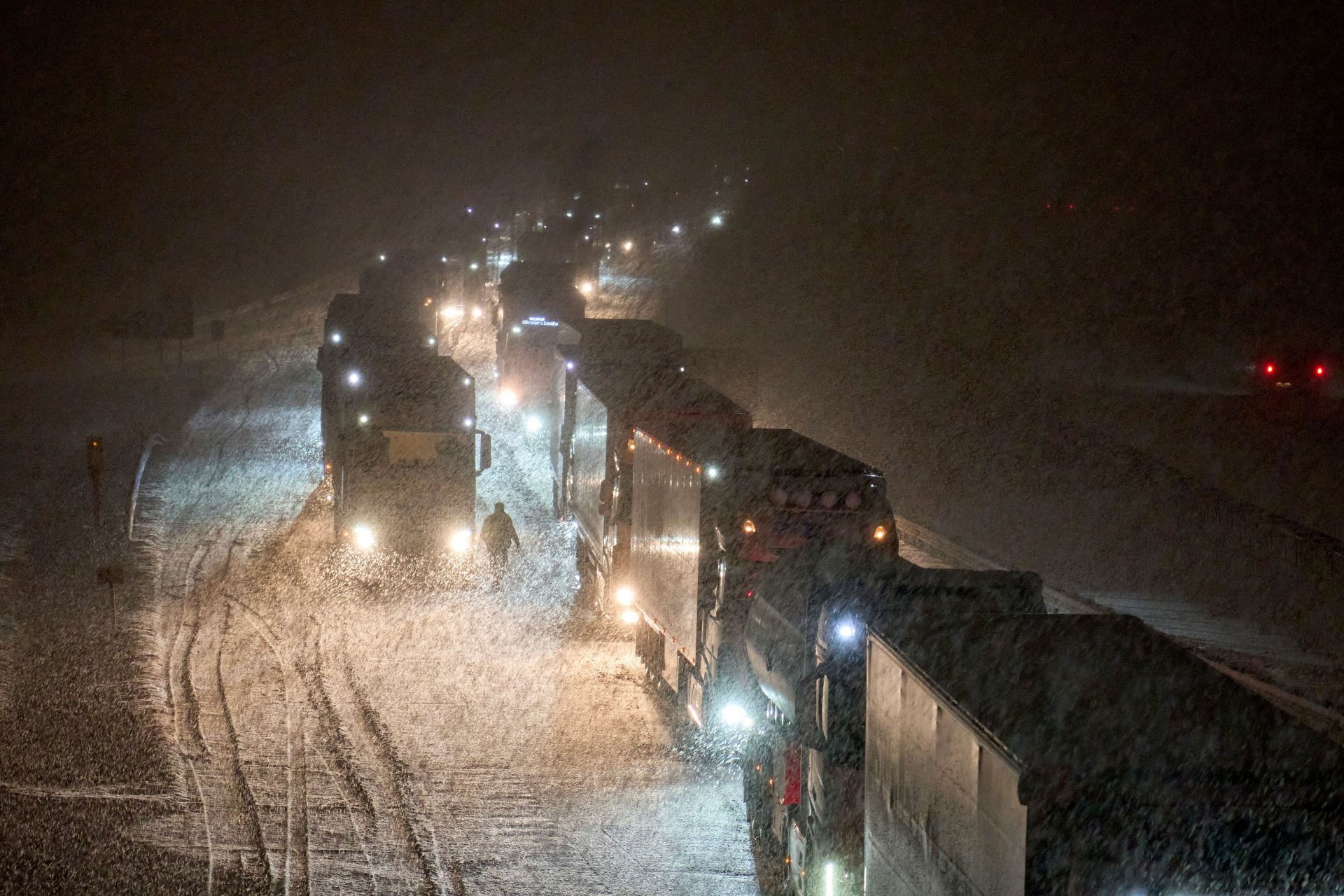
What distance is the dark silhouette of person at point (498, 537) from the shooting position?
21.4 m

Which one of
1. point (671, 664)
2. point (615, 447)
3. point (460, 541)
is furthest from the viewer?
point (460, 541)

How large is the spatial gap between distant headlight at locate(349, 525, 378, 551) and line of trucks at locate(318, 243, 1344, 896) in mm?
5263

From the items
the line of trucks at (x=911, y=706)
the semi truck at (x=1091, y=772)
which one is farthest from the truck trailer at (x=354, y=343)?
the semi truck at (x=1091, y=772)

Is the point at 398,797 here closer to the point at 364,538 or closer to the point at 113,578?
the point at 113,578

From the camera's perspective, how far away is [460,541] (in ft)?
73.7

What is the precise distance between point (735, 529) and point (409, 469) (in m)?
11.4

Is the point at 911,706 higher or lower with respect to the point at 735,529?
higher

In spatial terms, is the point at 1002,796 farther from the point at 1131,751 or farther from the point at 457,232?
the point at 457,232

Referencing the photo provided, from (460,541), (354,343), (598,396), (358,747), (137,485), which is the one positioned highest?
(354,343)

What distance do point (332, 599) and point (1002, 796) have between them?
15.9 meters

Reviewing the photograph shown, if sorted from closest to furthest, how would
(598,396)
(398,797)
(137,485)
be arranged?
(398,797) → (598,396) → (137,485)

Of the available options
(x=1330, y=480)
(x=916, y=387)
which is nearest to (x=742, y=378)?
(x=916, y=387)

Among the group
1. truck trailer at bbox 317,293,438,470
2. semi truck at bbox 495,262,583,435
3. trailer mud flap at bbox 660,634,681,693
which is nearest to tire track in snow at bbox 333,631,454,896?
trailer mud flap at bbox 660,634,681,693

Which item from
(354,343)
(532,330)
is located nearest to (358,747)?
(354,343)
